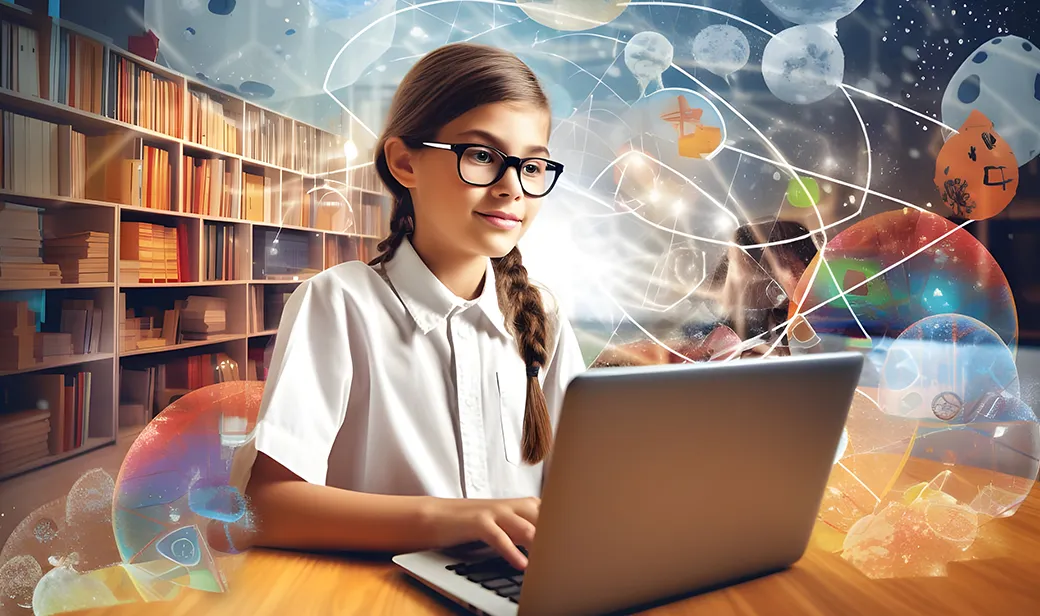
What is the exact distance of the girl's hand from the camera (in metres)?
0.63

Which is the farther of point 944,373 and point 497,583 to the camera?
point 944,373

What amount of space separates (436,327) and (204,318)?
1.03m

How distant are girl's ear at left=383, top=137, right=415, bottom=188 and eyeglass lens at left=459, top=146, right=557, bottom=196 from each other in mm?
106

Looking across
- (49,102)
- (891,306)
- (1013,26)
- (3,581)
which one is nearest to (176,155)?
(49,102)

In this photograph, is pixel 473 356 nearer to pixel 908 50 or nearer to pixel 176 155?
pixel 176 155

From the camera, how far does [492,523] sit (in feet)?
2.12

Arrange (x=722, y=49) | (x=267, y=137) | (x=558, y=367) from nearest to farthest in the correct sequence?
(x=558, y=367), (x=267, y=137), (x=722, y=49)

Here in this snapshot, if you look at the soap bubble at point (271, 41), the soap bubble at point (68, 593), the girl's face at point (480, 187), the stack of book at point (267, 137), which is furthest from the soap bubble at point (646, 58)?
the soap bubble at point (68, 593)

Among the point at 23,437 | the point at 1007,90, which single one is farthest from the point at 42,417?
the point at 1007,90

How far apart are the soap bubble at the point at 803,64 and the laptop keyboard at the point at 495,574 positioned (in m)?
1.68

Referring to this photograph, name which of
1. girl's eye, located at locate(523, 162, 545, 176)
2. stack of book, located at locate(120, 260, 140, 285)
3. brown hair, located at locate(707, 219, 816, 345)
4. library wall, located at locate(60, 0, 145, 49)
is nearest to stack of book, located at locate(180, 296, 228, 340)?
stack of book, located at locate(120, 260, 140, 285)

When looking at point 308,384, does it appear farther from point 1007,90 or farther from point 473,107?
point 1007,90

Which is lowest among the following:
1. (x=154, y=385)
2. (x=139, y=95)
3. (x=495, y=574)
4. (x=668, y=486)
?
(x=154, y=385)

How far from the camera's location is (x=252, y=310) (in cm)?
183
